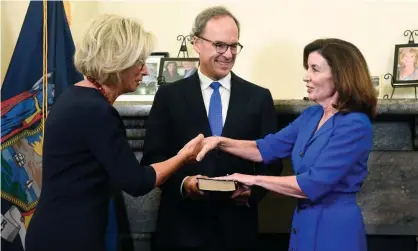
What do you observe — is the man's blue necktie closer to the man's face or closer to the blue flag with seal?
the man's face

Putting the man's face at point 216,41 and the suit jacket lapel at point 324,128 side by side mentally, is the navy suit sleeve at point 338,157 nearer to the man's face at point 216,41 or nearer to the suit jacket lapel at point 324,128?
the suit jacket lapel at point 324,128

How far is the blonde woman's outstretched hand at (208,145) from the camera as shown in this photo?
1.93 meters

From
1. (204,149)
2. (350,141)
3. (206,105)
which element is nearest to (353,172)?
(350,141)

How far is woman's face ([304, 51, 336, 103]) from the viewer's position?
1799 millimetres

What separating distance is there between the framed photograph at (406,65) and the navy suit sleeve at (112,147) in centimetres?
162

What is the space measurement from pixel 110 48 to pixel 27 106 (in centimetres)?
114

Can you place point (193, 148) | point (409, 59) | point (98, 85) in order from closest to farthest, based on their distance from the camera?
1. point (98, 85)
2. point (193, 148)
3. point (409, 59)

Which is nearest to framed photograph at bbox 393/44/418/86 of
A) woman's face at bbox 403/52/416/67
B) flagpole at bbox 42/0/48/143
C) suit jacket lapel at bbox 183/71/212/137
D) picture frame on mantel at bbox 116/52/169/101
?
woman's face at bbox 403/52/416/67

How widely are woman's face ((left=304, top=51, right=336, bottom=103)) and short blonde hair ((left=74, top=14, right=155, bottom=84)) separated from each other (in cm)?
58

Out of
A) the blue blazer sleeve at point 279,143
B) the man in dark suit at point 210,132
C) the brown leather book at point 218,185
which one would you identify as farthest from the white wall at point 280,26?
the brown leather book at point 218,185

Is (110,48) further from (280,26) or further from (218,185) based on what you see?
(280,26)

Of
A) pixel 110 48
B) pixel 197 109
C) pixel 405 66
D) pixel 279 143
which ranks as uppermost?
pixel 110 48

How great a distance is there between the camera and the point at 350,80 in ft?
5.70

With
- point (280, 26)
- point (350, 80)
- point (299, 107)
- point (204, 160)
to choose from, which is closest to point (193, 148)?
point (204, 160)
